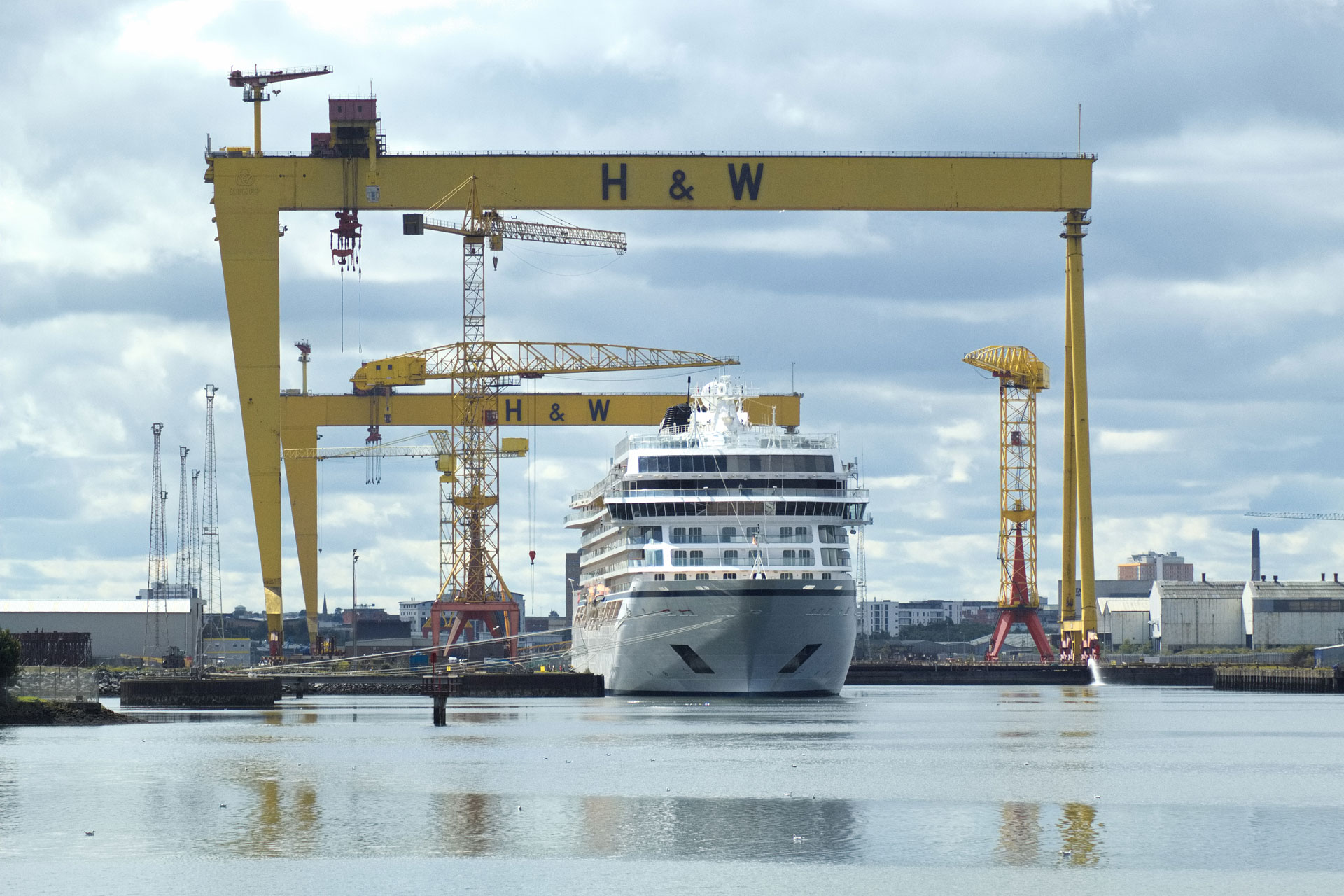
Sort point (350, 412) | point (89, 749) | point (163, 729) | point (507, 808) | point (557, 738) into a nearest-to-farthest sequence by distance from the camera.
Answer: point (507, 808) → point (89, 749) → point (557, 738) → point (163, 729) → point (350, 412)

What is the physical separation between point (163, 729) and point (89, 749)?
10.2m

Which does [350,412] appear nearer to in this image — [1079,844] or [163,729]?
[163,729]

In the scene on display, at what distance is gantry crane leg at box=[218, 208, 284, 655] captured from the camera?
7100cm

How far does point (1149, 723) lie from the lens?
209ft

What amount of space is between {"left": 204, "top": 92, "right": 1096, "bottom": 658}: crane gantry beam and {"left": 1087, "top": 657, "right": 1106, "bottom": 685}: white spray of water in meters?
35.4

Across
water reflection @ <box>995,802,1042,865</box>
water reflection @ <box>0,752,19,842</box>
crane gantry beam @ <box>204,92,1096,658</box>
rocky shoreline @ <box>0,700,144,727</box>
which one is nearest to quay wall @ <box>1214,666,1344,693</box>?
crane gantry beam @ <box>204,92,1096,658</box>

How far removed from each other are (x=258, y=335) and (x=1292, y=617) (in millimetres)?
100078

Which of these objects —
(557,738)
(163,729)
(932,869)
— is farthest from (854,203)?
(932,869)

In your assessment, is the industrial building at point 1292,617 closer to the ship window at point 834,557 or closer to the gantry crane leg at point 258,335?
the ship window at point 834,557

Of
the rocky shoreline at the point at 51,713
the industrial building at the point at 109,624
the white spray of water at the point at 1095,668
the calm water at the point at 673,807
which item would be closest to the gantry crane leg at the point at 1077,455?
the white spray of water at the point at 1095,668

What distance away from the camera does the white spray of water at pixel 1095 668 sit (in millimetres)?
101875

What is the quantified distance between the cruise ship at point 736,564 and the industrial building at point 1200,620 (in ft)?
300

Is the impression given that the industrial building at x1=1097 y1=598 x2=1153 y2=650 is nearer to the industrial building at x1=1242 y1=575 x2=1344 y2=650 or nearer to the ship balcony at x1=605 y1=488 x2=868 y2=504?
the industrial building at x1=1242 y1=575 x2=1344 y2=650

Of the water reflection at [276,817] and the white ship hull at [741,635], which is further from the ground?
the white ship hull at [741,635]
